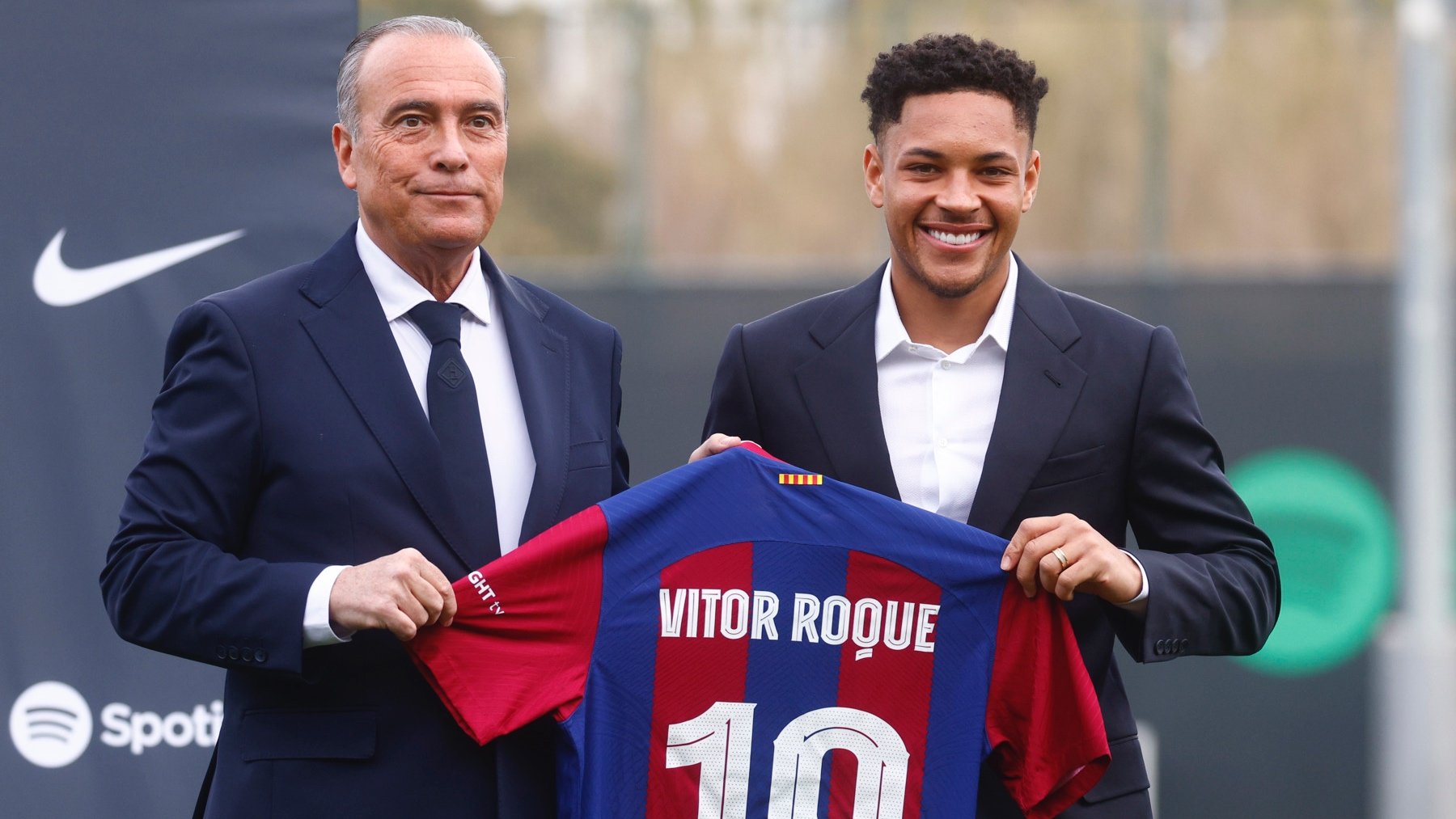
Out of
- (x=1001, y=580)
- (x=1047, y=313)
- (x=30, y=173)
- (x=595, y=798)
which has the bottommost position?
(x=595, y=798)

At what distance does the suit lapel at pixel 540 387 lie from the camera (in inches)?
101

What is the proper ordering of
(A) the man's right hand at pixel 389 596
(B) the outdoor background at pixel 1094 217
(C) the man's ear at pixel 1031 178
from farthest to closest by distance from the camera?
1. (B) the outdoor background at pixel 1094 217
2. (C) the man's ear at pixel 1031 178
3. (A) the man's right hand at pixel 389 596

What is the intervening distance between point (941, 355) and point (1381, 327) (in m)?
5.25

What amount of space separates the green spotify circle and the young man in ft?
15.3

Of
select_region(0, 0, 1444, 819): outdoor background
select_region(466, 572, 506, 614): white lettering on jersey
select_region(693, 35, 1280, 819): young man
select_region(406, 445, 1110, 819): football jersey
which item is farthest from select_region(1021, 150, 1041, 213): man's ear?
select_region(0, 0, 1444, 819): outdoor background

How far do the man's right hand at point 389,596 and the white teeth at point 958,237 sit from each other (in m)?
0.98

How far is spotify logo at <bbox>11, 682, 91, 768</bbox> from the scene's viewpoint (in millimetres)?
3170

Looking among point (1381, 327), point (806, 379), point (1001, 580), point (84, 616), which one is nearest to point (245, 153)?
point (84, 616)

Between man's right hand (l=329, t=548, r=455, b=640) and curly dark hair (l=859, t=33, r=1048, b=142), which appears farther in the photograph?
curly dark hair (l=859, t=33, r=1048, b=142)

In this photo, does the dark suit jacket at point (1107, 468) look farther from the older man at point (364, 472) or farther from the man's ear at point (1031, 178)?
the older man at point (364, 472)

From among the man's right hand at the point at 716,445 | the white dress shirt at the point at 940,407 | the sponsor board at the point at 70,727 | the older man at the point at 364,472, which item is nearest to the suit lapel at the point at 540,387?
the older man at the point at 364,472

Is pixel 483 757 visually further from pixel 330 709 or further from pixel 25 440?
pixel 25 440

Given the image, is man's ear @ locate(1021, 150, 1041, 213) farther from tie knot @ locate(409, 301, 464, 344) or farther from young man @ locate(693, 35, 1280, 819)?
tie knot @ locate(409, 301, 464, 344)

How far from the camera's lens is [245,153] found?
10.6 feet
